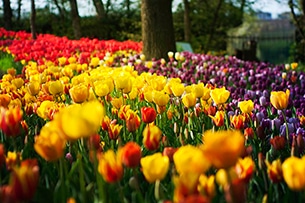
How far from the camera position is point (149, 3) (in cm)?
995

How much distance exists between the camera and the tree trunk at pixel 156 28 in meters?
9.98

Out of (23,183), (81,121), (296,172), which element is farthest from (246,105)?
(23,183)

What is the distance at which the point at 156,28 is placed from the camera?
10.1 meters

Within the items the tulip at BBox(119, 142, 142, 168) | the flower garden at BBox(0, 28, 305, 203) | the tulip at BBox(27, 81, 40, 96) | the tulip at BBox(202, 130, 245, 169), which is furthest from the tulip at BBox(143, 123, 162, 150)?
the tulip at BBox(27, 81, 40, 96)

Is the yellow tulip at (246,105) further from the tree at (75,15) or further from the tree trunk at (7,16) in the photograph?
the tree trunk at (7,16)

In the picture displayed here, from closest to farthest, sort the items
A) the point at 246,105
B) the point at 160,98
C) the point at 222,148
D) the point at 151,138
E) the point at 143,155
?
the point at 222,148 → the point at 151,138 → the point at 143,155 → the point at 246,105 → the point at 160,98

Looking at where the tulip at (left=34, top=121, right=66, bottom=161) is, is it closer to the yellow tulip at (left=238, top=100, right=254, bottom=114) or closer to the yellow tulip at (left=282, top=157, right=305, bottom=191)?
the yellow tulip at (left=282, top=157, right=305, bottom=191)

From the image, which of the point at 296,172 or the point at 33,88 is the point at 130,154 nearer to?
the point at 296,172

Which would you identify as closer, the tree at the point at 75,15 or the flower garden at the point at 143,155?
the flower garden at the point at 143,155

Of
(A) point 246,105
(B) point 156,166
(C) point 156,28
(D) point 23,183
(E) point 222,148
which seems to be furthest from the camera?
(C) point 156,28

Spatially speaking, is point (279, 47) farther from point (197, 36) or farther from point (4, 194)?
point (4, 194)

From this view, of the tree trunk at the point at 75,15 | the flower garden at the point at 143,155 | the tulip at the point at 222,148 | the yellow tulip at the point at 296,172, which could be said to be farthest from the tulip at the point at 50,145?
the tree trunk at the point at 75,15

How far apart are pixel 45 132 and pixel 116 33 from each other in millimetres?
24858

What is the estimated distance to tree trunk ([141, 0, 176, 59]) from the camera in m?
Result: 9.98
